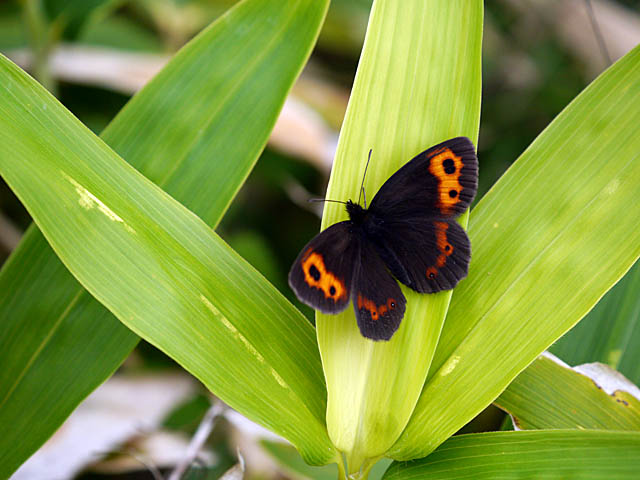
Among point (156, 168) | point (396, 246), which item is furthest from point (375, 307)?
point (156, 168)

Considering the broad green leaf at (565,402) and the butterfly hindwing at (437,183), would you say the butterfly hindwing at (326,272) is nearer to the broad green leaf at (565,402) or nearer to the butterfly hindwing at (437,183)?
the butterfly hindwing at (437,183)

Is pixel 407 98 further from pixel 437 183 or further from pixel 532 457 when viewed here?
pixel 532 457

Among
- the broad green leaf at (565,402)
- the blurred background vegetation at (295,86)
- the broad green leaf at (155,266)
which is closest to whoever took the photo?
the broad green leaf at (155,266)

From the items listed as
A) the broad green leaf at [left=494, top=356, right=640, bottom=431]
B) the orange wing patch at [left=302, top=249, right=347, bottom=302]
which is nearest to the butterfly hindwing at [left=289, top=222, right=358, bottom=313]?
the orange wing patch at [left=302, top=249, right=347, bottom=302]

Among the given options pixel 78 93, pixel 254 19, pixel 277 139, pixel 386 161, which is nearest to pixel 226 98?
pixel 254 19

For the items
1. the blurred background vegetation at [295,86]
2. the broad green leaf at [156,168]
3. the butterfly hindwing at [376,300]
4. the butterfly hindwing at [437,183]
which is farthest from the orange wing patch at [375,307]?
the blurred background vegetation at [295,86]

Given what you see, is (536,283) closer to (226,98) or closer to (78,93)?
(226,98)
